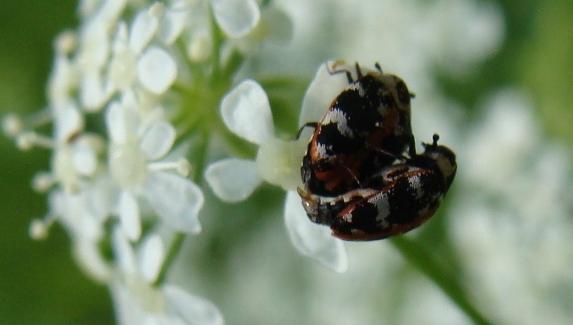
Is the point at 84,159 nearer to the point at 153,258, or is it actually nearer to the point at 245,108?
the point at 153,258

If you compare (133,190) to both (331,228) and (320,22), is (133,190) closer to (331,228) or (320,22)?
(331,228)

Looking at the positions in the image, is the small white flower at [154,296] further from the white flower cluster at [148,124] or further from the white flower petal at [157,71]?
the white flower petal at [157,71]

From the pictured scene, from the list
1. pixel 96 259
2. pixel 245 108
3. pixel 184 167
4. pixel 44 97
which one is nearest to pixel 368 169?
pixel 245 108

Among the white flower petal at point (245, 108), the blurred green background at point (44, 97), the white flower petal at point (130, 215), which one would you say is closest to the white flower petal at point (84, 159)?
the white flower petal at point (130, 215)

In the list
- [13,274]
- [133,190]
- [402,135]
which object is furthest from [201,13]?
[13,274]

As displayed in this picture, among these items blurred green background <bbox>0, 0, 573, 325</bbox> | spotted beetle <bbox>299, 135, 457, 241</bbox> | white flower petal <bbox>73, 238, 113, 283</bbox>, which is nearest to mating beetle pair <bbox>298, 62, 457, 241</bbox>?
spotted beetle <bbox>299, 135, 457, 241</bbox>
